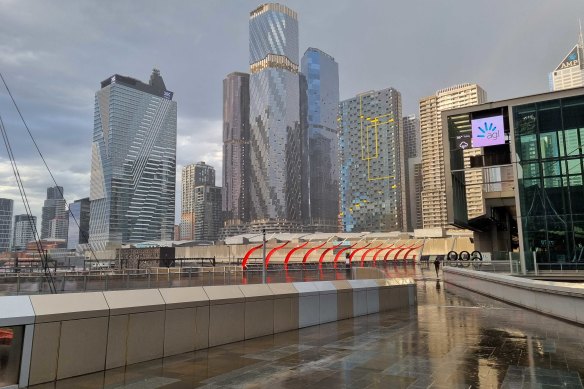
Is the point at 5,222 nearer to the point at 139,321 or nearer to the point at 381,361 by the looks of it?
the point at 139,321

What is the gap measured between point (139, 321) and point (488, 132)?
38073 mm

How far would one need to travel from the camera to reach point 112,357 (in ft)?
26.7

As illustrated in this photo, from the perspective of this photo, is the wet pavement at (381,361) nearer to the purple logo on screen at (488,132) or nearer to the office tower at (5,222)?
the purple logo on screen at (488,132)

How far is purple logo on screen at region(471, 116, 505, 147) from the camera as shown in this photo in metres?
38.6

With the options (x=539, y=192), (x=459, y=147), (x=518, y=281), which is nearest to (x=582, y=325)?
(x=518, y=281)

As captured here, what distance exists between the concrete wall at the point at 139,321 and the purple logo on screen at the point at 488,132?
31557 mm

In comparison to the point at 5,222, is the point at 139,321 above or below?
below

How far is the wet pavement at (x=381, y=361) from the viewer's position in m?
7.12

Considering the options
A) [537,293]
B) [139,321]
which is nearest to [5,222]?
[139,321]

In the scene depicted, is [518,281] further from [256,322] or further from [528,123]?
[528,123]

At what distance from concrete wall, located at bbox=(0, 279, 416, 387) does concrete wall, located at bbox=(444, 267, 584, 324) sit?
7.64 meters

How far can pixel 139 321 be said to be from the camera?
28.3 feet

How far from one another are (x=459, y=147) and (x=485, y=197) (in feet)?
33.4

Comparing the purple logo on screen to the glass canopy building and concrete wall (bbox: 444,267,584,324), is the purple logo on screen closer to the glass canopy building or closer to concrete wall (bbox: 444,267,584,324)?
the glass canopy building
